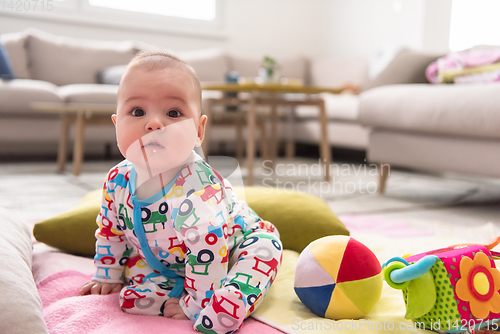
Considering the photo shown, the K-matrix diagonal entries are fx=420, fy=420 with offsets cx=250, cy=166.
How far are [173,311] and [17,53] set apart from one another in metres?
2.89

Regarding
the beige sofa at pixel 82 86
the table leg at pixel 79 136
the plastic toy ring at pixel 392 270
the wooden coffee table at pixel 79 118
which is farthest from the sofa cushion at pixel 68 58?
the plastic toy ring at pixel 392 270

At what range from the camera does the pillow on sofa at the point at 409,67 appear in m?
2.41

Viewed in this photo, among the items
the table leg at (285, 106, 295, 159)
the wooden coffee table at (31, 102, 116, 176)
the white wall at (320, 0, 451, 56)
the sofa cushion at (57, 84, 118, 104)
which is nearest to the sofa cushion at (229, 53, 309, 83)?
the table leg at (285, 106, 295, 159)

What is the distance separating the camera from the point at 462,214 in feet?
5.04

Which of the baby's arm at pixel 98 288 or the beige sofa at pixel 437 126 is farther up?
the beige sofa at pixel 437 126

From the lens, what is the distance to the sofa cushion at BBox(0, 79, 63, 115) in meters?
2.41

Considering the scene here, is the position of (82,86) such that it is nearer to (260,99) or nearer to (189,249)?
(260,99)

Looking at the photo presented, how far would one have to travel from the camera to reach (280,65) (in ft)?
12.8

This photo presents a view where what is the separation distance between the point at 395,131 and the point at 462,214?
443mm

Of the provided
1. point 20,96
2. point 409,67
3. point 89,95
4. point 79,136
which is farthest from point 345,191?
point 20,96

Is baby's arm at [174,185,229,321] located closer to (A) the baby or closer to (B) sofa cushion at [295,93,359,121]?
(A) the baby

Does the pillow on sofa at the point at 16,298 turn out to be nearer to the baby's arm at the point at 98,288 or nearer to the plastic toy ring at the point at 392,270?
the baby's arm at the point at 98,288

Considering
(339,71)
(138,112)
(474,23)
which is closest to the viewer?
(138,112)

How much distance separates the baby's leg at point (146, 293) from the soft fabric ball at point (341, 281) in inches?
8.5
